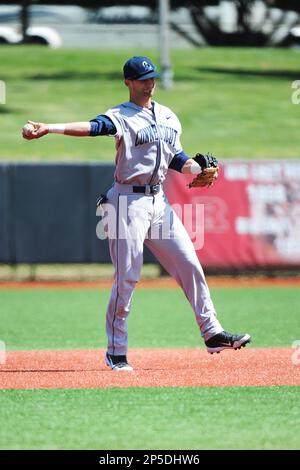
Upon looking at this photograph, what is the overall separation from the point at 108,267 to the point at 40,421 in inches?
527

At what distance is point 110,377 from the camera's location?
755 cm

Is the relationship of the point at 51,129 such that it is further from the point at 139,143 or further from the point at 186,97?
the point at 186,97

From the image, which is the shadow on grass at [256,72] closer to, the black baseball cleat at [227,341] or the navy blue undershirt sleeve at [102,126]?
the black baseball cleat at [227,341]

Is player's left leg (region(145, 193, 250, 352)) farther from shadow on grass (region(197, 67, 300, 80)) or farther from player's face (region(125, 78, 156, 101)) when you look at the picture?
shadow on grass (region(197, 67, 300, 80))

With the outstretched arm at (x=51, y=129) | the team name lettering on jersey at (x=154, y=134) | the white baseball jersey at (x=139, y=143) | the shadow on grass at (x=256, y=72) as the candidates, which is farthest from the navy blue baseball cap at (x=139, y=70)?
the shadow on grass at (x=256, y=72)

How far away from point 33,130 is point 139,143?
0.77 meters

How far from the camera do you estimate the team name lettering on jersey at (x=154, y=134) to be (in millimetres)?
7621

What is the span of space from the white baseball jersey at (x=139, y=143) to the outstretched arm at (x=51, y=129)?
252 mm

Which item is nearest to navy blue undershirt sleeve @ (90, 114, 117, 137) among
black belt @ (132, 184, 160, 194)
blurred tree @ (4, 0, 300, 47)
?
black belt @ (132, 184, 160, 194)

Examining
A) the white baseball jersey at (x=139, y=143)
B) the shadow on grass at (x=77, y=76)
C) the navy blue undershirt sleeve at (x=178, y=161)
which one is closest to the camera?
the white baseball jersey at (x=139, y=143)

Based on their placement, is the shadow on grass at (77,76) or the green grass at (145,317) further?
the shadow on grass at (77,76)

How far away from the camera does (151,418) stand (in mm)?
6133

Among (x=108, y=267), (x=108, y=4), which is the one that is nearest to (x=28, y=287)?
(x=108, y=267)

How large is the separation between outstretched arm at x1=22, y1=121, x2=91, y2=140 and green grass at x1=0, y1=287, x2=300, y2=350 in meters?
3.41
